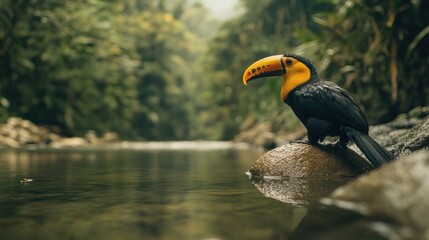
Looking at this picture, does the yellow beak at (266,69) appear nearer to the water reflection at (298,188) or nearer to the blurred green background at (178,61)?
the water reflection at (298,188)

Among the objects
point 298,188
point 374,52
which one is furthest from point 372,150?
point 374,52

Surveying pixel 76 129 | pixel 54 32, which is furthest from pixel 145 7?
pixel 54 32

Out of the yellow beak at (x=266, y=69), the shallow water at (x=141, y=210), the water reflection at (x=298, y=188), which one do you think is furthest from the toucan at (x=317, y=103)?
the shallow water at (x=141, y=210)

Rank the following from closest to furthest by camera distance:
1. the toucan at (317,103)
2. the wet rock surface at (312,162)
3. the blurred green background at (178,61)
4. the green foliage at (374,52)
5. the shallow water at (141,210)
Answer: the shallow water at (141,210) → the toucan at (317,103) → the wet rock surface at (312,162) → the green foliage at (374,52) → the blurred green background at (178,61)

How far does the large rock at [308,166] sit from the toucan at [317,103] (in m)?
0.13

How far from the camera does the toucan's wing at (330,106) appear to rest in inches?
199

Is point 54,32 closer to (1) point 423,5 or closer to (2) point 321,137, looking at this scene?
(1) point 423,5

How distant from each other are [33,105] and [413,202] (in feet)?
67.2

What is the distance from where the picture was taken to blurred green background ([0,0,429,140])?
9.67m

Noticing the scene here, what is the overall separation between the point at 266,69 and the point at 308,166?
3.67 ft

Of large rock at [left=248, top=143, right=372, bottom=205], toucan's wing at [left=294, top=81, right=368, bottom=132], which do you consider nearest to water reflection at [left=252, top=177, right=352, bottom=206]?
large rock at [left=248, top=143, right=372, bottom=205]

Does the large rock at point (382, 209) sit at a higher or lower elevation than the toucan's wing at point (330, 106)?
lower

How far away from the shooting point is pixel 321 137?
5.44 metres

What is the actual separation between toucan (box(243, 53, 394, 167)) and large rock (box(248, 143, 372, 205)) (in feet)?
0.44
